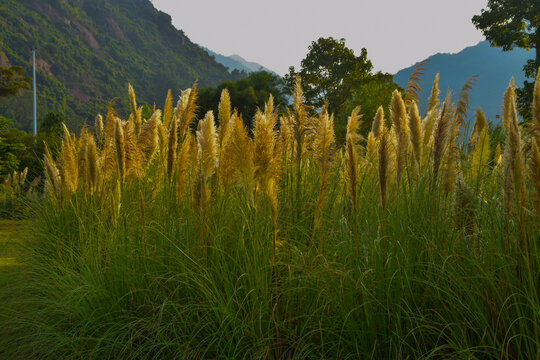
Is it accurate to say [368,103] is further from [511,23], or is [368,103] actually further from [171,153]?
[171,153]

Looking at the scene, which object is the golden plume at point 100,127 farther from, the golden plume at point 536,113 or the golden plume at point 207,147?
the golden plume at point 536,113

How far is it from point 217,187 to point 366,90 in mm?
27128

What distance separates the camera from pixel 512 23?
27.1 meters

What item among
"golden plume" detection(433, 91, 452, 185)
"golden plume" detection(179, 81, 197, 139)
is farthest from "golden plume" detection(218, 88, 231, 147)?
"golden plume" detection(433, 91, 452, 185)

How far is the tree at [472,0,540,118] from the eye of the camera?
85.6 ft

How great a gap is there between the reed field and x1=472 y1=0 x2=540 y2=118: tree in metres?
27.7

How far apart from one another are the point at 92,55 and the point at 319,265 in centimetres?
9102

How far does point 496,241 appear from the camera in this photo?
6.68 ft

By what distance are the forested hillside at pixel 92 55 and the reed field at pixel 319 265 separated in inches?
2070

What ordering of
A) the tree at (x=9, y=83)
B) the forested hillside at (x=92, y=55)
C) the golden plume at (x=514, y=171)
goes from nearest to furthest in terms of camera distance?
the golden plume at (x=514, y=171)
the tree at (x=9, y=83)
the forested hillside at (x=92, y=55)

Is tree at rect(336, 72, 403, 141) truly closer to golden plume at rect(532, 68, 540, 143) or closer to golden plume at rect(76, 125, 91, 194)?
golden plume at rect(76, 125, 91, 194)

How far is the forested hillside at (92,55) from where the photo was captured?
205ft

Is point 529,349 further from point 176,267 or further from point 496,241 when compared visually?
point 176,267

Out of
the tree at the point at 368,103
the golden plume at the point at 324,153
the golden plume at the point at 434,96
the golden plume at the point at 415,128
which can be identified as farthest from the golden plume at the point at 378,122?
the tree at the point at 368,103
